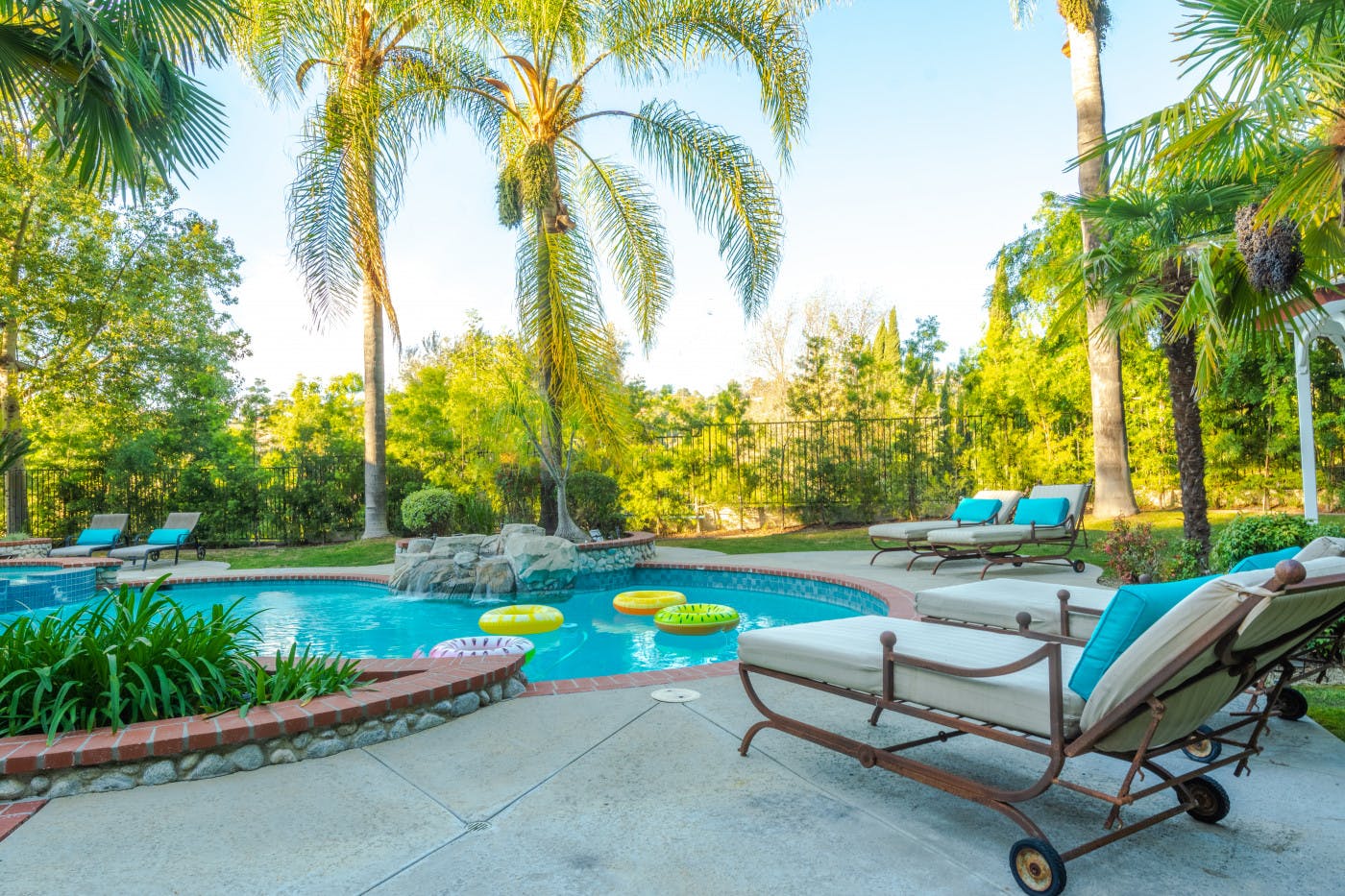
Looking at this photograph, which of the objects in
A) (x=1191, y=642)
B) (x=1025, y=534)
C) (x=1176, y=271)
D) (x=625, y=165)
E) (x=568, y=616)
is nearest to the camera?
(x=1191, y=642)

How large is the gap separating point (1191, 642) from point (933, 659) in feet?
2.50

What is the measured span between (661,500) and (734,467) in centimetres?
154

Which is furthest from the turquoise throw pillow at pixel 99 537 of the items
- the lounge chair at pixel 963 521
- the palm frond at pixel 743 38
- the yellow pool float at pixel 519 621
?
the lounge chair at pixel 963 521

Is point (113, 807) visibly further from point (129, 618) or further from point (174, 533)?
point (174, 533)

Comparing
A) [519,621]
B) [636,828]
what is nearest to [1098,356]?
[519,621]

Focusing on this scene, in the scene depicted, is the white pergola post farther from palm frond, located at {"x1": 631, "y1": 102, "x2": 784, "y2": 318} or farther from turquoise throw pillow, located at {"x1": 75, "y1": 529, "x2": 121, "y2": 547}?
turquoise throw pillow, located at {"x1": 75, "y1": 529, "x2": 121, "y2": 547}

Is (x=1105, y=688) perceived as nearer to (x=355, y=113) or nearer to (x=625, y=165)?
(x=625, y=165)

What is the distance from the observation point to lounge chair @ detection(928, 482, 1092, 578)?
8.22 meters

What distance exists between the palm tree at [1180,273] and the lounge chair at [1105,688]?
437cm

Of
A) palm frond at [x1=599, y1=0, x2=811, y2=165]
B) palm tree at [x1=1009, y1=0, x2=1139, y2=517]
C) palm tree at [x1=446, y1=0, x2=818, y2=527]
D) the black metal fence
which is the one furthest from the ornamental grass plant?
palm tree at [x1=1009, y1=0, x2=1139, y2=517]

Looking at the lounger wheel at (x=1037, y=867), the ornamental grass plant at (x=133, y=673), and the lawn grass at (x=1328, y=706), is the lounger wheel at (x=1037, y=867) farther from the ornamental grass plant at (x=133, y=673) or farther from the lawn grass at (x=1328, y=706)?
the ornamental grass plant at (x=133, y=673)

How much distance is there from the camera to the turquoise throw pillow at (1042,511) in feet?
27.6

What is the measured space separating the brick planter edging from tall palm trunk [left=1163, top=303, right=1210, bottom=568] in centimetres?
618

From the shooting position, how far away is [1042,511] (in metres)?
8.56
